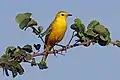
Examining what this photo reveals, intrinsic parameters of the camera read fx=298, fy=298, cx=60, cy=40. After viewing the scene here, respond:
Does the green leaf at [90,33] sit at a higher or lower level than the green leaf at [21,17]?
higher

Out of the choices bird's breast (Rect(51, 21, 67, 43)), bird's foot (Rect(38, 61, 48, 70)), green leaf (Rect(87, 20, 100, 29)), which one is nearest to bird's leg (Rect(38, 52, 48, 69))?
bird's foot (Rect(38, 61, 48, 70))

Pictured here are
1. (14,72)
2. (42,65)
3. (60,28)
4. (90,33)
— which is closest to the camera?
(14,72)

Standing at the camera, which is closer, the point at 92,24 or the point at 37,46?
the point at 92,24

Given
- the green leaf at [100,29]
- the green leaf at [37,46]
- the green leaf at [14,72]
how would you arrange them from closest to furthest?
the green leaf at [14,72] < the green leaf at [100,29] < the green leaf at [37,46]

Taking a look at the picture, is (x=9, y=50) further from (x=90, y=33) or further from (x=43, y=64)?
(x=90, y=33)

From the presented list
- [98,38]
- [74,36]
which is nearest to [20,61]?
[74,36]

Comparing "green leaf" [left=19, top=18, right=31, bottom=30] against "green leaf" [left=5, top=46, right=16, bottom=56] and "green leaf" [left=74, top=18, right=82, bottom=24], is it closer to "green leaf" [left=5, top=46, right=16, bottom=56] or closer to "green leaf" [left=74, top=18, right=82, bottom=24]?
A: "green leaf" [left=5, top=46, right=16, bottom=56]

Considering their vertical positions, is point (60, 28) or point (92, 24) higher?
point (60, 28)

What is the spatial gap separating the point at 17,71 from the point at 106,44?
19.2 inches

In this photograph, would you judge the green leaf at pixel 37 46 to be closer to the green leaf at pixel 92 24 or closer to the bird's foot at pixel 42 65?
the bird's foot at pixel 42 65

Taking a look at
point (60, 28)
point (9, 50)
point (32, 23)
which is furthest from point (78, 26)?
point (60, 28)

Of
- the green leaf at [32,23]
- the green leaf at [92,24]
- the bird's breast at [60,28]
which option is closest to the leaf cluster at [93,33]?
the green leaf at [92,24]

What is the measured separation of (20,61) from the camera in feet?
4.93

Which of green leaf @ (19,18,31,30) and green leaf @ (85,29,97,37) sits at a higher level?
green leaf @ (85,29,97,37)
